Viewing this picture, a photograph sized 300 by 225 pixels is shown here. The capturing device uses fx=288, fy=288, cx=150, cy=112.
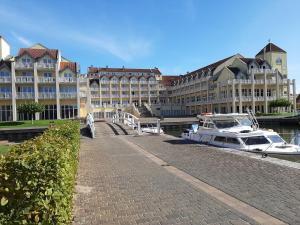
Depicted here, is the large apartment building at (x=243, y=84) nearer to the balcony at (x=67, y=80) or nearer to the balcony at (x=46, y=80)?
the balcony at (x=67, y=80)

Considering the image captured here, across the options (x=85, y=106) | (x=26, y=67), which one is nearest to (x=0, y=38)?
(x=26, y=67)

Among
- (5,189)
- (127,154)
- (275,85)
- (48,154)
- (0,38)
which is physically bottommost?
(127,154)

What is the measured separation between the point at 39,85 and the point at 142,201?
175 feet

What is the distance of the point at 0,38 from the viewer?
5881 cm

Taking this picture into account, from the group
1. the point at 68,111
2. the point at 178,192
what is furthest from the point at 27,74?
the point at 178,192

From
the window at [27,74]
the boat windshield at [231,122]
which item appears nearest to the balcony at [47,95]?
the window at [27,74]

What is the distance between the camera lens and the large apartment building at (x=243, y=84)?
67.5m

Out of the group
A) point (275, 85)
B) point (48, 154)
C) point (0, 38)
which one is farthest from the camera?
point (275, 85)

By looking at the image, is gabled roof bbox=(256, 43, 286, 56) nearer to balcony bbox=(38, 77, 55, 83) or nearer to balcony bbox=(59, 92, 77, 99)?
balcony bbox=(59, 92, 77, 99)

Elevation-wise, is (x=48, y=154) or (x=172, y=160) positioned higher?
(x=48, y=154)

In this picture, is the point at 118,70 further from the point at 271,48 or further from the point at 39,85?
the point at 271,48

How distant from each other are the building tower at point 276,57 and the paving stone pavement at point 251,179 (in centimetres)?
7208

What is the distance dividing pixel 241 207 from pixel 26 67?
5511 centimetres

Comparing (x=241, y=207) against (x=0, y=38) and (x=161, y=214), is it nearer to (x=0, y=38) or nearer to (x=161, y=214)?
(x=161, y=214)
